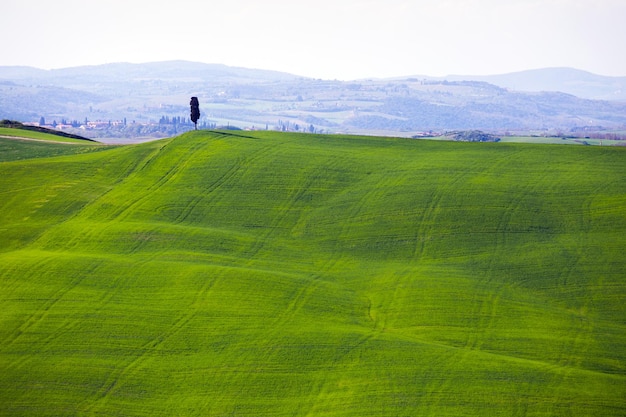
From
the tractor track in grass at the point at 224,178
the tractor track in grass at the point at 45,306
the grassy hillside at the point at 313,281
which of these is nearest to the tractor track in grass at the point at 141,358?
the grassy hillside at the point at 313,281

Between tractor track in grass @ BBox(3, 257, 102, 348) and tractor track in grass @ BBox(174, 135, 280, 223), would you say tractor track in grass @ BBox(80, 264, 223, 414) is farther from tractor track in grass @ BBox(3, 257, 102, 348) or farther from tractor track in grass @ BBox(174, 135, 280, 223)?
tractor track in grass @ BBox(174, 135, 280, 223)

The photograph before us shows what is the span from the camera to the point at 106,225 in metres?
61.1

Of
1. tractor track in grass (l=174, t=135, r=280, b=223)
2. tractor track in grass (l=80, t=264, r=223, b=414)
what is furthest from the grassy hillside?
tractor track in grass (l=174, t=135, r=280, b=223)

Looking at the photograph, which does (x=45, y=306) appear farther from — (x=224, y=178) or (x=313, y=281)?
(x=224, y=178)

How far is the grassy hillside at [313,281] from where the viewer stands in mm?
40344

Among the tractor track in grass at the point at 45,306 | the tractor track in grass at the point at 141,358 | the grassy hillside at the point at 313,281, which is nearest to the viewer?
the tractor track in grass at the point at 141,358

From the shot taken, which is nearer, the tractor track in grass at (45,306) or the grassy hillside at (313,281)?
the grassy hillside at (313,281)

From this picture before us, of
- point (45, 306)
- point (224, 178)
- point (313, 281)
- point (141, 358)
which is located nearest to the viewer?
point (141, 358)

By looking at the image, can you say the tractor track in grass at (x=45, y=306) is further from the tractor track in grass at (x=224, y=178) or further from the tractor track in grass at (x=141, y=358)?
the tractor track in grass at (x=224, y=178)

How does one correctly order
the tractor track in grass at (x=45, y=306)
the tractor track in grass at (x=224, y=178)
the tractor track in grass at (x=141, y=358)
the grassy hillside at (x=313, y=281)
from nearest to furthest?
the tractor track in grass at (x=141, y=358) → the grassy hillside at (x=313, y=281) → the tractor track in grass at (x=45, y=306) → the tractor track in grass at (x=224, y=178)

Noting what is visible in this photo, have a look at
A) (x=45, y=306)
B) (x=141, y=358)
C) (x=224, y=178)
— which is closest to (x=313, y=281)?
(x=141, y=358)

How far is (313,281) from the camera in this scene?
177 feet

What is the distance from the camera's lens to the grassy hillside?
40344mm

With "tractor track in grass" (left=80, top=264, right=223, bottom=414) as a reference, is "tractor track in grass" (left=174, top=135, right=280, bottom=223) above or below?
above
